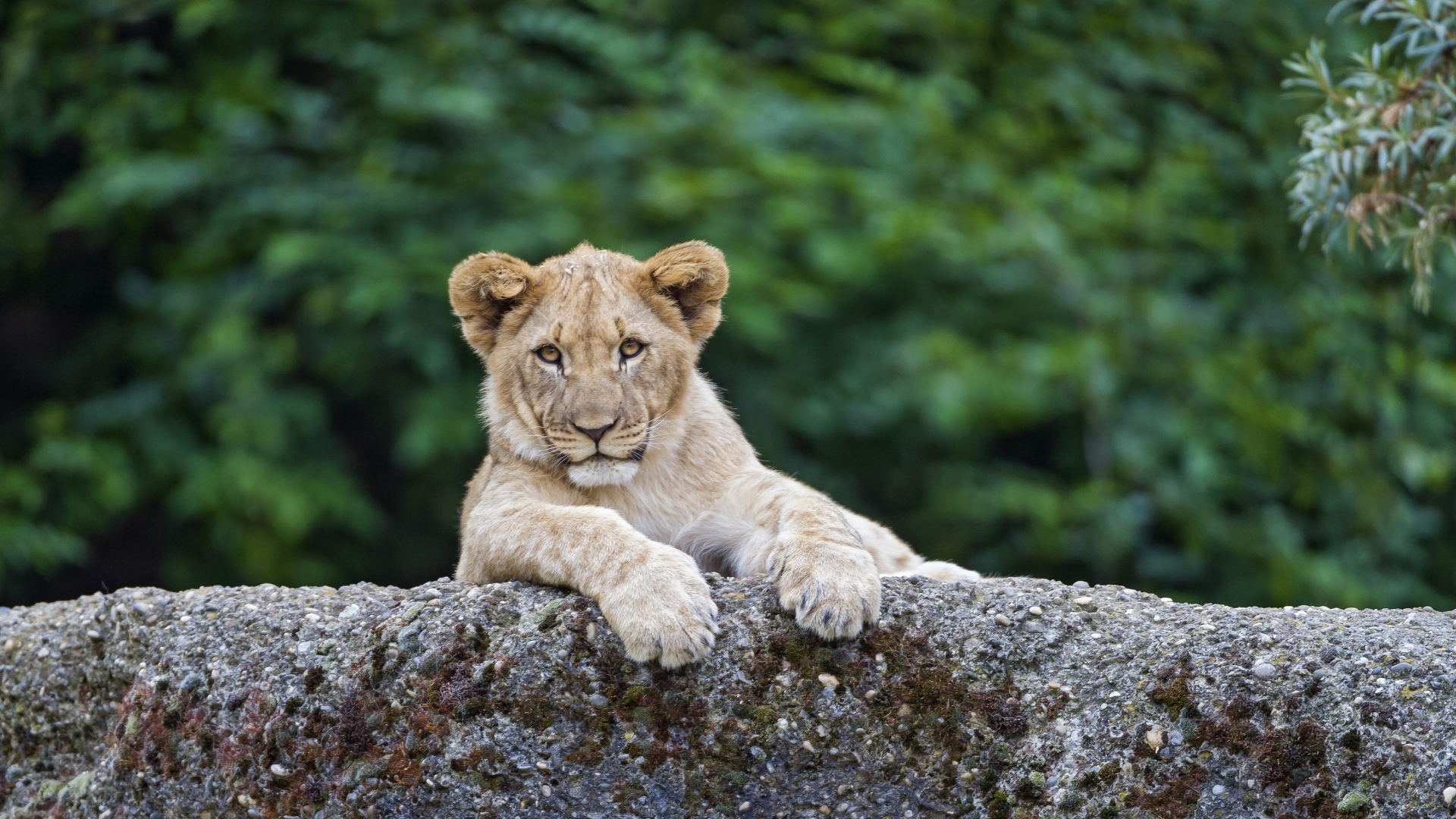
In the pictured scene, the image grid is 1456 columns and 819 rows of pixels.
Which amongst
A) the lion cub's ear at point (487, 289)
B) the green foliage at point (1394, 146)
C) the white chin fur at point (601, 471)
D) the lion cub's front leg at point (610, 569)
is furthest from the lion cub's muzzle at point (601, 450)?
the green foliage at point (1394, 146)

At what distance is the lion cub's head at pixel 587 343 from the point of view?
180 inches

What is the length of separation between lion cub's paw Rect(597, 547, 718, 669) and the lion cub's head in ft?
2.74

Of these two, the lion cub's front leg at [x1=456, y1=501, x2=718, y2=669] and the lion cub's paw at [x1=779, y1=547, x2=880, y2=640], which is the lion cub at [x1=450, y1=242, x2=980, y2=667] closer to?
the lion cub's front leg at [x1=456, y1=501, x2=718, y2=669]

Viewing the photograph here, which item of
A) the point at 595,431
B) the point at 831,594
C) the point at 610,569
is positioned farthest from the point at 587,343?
the point at 831,594

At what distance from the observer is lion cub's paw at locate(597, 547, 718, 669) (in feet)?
11.7

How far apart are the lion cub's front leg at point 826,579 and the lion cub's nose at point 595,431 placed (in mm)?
712

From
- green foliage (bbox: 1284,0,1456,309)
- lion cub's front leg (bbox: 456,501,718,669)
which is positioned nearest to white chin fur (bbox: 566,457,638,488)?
lion cub's front leg (bbox: 456,501,718,669)

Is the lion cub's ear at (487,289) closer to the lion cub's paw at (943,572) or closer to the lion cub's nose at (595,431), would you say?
the lion cub's nose at (595,431)

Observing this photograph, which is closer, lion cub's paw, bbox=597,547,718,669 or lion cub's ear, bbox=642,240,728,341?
lion cub's paw, bbox=597,547,718,669

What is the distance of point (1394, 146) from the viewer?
4777 mm

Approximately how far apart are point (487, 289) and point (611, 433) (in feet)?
2.29

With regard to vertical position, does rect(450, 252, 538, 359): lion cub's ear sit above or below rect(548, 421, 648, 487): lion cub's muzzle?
above

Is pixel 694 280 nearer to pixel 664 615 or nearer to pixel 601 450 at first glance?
pixel 601 450

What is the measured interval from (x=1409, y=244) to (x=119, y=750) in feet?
14.8
